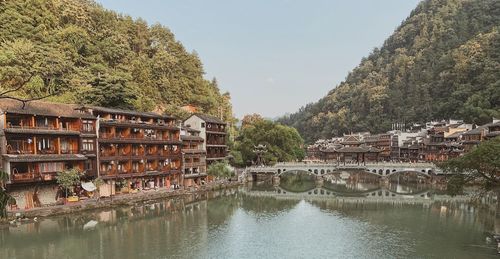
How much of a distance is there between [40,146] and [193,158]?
25.1 metres

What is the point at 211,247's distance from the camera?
30766mm

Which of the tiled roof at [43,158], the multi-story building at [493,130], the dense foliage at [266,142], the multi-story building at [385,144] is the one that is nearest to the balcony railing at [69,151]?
the tiled roof at [43,158]

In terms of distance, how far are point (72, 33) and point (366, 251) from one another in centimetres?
5578

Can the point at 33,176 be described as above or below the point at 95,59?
below

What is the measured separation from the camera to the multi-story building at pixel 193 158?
59812 mm

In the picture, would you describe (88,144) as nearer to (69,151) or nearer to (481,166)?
(69,151)

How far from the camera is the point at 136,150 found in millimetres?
50750

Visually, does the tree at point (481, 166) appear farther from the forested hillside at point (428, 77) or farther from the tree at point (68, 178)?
the forested hillside at point (428, 77)

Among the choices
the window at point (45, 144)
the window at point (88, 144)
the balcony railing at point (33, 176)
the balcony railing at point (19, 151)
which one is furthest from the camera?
the window at point (88, 144)

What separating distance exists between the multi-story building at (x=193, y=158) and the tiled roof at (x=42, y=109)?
17920 millimetres

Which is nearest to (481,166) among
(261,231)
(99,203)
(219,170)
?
(261,231)

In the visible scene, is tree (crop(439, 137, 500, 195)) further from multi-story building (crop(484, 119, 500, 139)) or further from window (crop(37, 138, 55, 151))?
window (crop(37, 138, 55, 151))

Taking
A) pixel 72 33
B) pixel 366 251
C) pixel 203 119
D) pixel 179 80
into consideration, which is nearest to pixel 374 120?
pixel 179 80

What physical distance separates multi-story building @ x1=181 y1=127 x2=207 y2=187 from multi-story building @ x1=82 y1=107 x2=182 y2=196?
6.73 ft
